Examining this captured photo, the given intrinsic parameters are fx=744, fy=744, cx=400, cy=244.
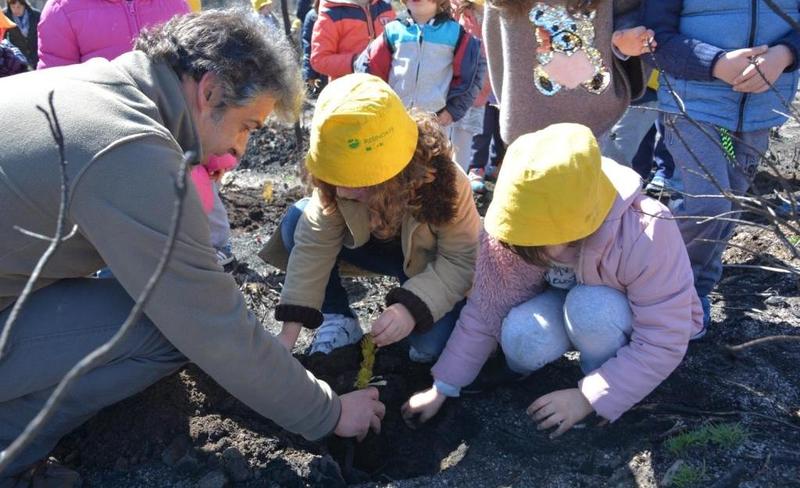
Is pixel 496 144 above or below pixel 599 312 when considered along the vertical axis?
below

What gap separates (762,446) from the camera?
2.04 m

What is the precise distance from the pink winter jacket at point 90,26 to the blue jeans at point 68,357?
1714 mm

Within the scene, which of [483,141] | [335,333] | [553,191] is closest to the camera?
[553,191]

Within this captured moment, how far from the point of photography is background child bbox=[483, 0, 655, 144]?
103 inches

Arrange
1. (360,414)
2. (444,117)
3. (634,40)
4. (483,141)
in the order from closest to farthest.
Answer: (360,414) < (634,40) < (444,117) < (483,141)

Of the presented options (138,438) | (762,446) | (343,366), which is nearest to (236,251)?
(343,366)

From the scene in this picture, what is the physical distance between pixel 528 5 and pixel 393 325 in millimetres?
1230

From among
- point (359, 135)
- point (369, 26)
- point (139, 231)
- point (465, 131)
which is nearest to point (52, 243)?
point (139, 231)

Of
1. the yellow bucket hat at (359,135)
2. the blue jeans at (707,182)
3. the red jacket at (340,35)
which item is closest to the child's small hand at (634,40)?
the blue jeans at (707,182)

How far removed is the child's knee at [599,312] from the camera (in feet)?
6.95

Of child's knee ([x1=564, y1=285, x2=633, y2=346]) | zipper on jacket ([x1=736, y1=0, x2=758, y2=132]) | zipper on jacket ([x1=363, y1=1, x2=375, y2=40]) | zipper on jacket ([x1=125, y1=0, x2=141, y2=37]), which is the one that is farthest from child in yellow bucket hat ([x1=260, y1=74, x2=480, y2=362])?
zipper on jacket ([x1=363, y1=1, x2=375, y2=40])

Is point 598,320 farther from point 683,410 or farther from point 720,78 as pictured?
point 720,78

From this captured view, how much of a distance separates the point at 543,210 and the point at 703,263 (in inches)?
42.2

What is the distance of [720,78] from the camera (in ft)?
7.82
